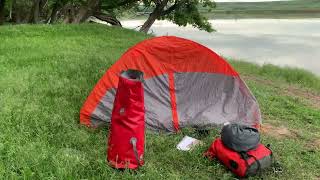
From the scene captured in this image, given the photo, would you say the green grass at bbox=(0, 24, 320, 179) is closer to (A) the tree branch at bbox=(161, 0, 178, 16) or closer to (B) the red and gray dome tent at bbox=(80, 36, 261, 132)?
(B) the red and gray dome tent at bbox=(80, 36, 261, 132)

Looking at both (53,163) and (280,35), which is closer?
(53,163)

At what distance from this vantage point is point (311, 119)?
930 cm

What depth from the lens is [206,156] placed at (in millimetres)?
6246

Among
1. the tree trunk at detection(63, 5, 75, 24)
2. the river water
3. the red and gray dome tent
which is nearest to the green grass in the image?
the red and gray dome tent

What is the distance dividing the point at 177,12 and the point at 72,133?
19059 mm

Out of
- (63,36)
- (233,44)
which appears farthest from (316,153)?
(233,44)

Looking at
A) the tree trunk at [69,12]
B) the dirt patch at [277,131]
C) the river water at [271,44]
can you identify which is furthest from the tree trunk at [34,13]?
the dirt patch at [277,131]

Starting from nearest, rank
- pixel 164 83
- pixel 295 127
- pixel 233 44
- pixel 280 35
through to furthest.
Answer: pixel 164 83, pixel 295 127, pixel 233 44, pixel 280 35

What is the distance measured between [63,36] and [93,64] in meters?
5.03

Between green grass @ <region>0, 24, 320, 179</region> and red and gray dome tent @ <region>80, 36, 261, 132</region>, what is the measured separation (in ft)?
1.10

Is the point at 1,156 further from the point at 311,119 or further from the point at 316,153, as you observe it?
the point at 311,119

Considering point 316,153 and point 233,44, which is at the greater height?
point 316,153

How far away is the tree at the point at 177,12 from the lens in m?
24.8

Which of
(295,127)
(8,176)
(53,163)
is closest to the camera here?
(8,176)
